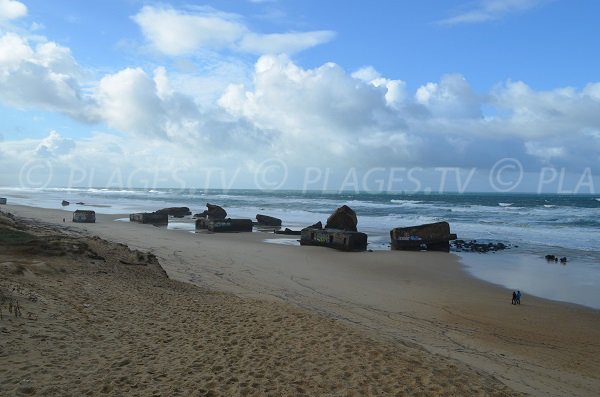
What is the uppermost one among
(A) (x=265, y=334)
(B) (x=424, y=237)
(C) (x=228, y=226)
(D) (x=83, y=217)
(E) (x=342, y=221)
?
(E) (x=342, y=221)

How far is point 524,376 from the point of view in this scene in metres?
6.54

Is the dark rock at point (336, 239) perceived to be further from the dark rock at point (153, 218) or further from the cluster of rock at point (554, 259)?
the dark rock at point (153, 218)

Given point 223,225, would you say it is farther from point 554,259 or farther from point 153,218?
point 554,259

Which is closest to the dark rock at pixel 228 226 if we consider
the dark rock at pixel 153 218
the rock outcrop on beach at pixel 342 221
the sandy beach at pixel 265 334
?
the dark rock at pixel 153 218

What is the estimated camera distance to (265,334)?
727cm

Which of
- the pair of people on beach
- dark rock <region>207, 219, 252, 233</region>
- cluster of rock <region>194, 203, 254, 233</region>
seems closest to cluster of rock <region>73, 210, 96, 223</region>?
cluster of rock <region>194, 203, 254, 233</region>

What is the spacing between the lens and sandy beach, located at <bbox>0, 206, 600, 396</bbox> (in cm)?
529

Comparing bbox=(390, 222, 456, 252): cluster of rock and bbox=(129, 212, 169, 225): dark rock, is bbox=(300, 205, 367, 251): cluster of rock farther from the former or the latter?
bbox=(129, 212, 169, 225): dark rock

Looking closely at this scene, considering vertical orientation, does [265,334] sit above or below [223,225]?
above

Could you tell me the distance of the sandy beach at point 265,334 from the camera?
529 cm

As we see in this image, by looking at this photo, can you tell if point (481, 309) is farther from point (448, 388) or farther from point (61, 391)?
point (61, 391)

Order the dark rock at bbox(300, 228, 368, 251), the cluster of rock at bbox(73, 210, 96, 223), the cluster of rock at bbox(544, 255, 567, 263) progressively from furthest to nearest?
the cluster of rock at bbox(73, 210, 96, 223) → the dark rock at bbox(300, 228, 368, 251) → the cluster of rock at bbox(544, 255, 567, 263)

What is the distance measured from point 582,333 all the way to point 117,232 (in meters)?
22.1

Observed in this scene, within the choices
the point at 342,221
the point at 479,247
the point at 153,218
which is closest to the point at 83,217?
the point at 153,218
